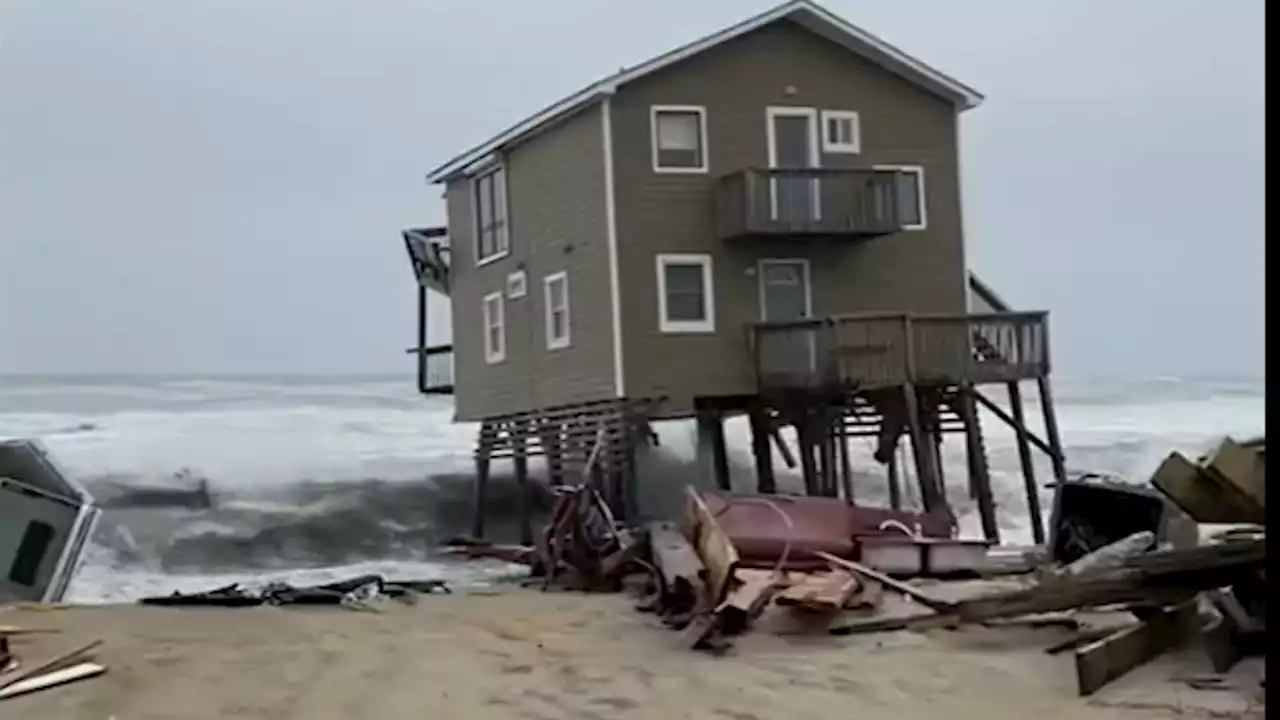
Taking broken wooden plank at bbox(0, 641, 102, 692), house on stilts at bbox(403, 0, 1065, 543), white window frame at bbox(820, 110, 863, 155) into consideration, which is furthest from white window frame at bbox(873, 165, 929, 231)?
broken wooden plank at bbox(0, 641, 102, 692)

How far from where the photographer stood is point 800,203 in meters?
15.5

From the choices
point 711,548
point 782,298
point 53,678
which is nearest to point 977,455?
point 782,298

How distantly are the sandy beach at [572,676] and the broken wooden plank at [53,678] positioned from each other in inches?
2.2

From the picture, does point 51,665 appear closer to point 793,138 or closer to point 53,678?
point 53,678

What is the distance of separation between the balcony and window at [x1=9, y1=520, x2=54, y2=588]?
7081 millimetres

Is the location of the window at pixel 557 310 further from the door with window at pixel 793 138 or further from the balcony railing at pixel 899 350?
the door with window at pixel 793 138

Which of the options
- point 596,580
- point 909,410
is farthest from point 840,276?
point 596,580

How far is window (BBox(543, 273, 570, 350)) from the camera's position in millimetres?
17125

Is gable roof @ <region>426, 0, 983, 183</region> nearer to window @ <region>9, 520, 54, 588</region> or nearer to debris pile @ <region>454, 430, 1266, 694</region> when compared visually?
debris pile @ <region>454, 430, 1266, 694</region>

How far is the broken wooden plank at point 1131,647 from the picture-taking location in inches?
190

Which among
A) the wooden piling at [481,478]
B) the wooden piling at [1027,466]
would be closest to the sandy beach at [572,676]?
the wooden piling at [1027,466]

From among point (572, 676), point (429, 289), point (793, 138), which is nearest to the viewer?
point (572, 676)

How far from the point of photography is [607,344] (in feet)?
52.5

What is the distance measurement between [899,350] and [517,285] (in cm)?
488
